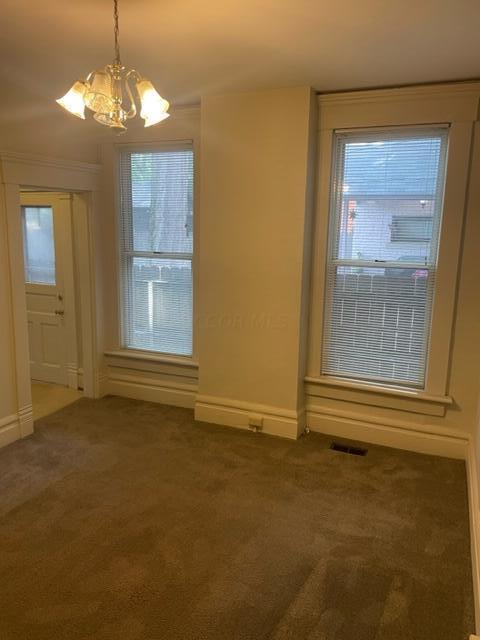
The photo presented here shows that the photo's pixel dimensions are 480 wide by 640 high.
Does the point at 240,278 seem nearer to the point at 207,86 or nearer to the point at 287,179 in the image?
the point at 287,179

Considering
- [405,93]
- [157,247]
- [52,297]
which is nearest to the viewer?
[405,93]

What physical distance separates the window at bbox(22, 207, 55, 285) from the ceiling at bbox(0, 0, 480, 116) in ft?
4.88

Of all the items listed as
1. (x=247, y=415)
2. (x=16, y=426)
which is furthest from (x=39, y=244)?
(x=247, y=415)

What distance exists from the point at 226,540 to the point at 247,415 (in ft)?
4.65

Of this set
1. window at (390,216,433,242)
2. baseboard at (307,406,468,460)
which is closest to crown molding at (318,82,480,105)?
window at (390,216,433,242)

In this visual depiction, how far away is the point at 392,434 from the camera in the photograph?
12.0 feet

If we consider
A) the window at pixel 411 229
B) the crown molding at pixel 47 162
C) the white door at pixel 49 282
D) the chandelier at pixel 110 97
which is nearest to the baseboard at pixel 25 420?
the white door at pixel 49 282

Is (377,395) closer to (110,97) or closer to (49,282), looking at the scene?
(110,97)

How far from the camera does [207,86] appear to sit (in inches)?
132

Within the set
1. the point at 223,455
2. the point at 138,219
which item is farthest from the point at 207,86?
the point at 223,455

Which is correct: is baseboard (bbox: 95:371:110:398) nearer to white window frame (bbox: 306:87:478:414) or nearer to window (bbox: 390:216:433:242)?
white window frame (bbox: 306:87:478:414)

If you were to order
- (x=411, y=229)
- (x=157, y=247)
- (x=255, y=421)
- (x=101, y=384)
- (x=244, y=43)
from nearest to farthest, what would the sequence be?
(x=244, y=43), (x=411, y=229), (x=255, y=421), (x=157, y=247), (x=101, y=384)

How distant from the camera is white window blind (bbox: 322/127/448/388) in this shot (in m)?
3.40

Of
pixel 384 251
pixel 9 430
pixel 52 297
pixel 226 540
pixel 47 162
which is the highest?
pixel 47 162
